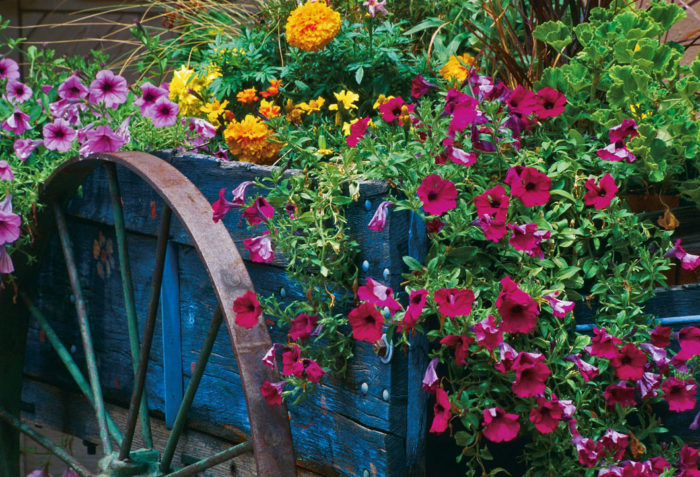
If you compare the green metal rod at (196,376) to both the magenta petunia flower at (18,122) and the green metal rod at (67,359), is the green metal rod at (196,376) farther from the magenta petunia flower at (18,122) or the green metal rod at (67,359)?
the magenta petunia flower at (18,122)

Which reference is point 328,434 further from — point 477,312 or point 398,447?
point 477,312

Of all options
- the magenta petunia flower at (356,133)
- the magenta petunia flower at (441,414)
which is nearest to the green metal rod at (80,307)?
the magenta petunia flower at (356,133)

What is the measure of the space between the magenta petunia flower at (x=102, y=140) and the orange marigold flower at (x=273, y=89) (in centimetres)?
34

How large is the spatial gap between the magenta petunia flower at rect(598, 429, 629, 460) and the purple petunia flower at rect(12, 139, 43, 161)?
4.71 feet

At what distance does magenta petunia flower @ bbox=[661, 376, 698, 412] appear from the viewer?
114 centimetres

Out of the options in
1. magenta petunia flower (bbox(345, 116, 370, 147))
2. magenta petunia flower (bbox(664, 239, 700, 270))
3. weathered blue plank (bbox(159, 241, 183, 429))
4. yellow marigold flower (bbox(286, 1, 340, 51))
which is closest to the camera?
magenta petunia flower (bbox(664, 239, 700, 270))

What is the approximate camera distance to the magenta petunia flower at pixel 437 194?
3.62ft

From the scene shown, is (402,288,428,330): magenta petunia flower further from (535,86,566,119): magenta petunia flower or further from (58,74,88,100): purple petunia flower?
(58,74,88,100): purple petunia flower

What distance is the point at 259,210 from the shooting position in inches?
50.9

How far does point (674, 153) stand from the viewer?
52.2 inches

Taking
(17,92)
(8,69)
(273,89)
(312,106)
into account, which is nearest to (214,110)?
(273,89)

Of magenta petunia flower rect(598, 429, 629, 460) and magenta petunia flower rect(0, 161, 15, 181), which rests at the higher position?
magenta petunia flower rect(0, 161, 15, 181)

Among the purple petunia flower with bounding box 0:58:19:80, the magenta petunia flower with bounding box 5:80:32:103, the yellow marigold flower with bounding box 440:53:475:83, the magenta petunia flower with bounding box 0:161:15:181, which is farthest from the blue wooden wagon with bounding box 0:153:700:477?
the yellow marigold flower with bounding box 440:53:475:83

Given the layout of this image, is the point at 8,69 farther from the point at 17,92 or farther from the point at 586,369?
the point at 586,369
